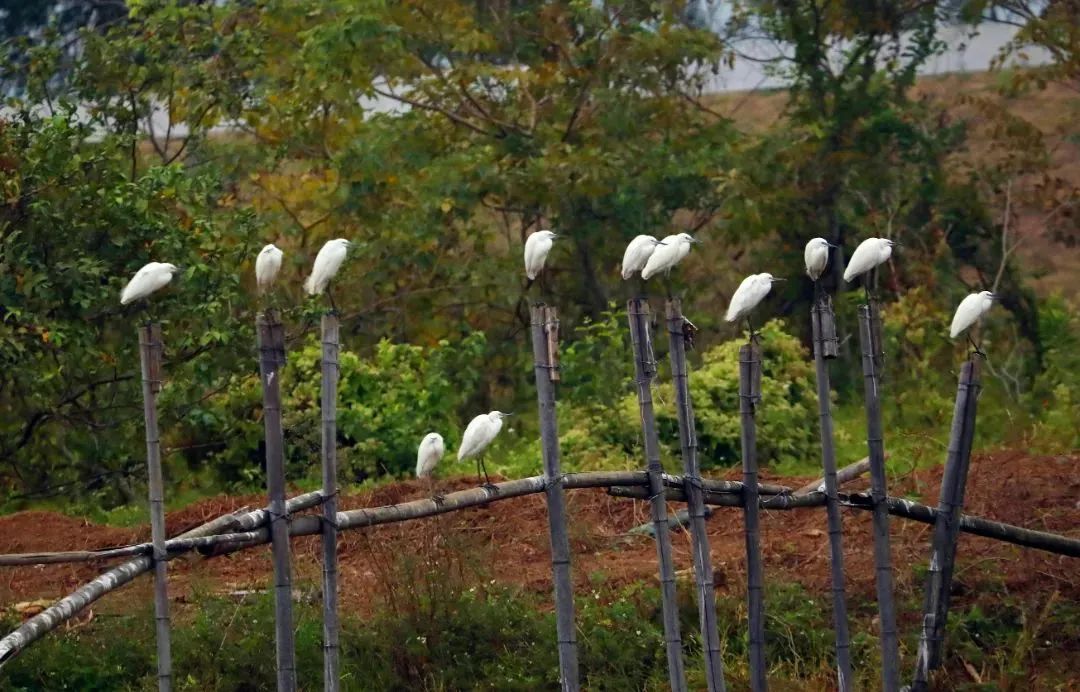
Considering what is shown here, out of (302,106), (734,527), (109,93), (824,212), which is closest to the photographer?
(734,527)

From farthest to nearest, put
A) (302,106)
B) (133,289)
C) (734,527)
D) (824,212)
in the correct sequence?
(824,212)
(302,106)
(734,527)
(133,289)

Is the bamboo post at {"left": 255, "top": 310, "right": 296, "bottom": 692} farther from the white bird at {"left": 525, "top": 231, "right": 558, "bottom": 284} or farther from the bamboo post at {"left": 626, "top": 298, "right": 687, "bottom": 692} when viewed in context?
the white bird at {"left": 525, "top": 231, "right": 558, "bottom": 284}

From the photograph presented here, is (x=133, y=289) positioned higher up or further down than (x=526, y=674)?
higher up

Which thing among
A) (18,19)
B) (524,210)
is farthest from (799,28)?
(18,19)

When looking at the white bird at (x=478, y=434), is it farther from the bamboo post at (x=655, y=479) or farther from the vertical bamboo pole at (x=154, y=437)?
the vertical bamboo pole at (x=154, y=437)

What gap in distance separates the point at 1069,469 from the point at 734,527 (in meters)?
1.82

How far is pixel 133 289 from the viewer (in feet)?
20.8

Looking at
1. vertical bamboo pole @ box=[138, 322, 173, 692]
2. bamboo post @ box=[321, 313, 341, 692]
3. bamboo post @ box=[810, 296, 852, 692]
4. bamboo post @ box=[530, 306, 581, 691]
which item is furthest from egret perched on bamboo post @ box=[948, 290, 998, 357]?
vertical bamboo pole @ box=[138, 322, 173, 692]

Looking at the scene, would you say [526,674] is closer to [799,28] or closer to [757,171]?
[757,171]

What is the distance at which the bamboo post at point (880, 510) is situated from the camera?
5934 mm

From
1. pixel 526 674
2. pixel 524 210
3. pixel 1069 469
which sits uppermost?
pixel 524 210

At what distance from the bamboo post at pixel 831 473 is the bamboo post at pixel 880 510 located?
6.1 inches

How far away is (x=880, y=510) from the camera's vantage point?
6066mm

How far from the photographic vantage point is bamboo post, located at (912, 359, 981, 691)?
6.15 m
